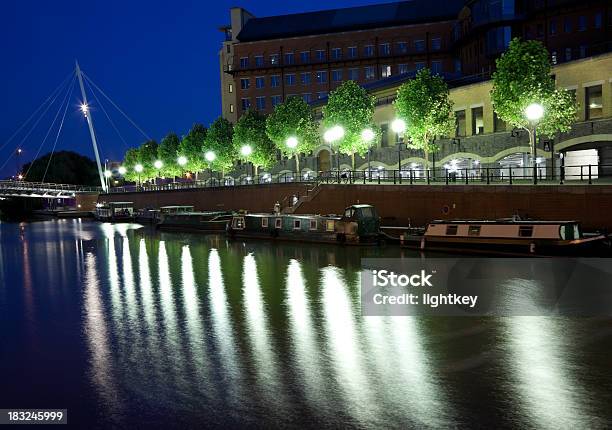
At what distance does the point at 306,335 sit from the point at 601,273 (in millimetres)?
15513

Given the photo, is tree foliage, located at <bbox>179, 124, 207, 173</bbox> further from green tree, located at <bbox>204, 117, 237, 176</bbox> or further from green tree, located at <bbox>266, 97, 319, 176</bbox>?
green tree, located at <bbox>266, 97, 319, 176</bbox>

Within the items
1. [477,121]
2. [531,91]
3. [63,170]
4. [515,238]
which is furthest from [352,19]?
[63,170]

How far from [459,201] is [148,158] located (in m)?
106

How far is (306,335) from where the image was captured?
18.2m

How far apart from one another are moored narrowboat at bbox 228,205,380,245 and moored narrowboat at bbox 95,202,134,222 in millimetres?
46010

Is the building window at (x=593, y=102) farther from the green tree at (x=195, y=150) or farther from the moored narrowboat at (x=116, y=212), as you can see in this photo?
the green tree at (x=195, y=150)

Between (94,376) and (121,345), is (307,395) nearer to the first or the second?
(94,376)

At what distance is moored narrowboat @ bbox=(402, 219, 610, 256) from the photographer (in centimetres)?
3086

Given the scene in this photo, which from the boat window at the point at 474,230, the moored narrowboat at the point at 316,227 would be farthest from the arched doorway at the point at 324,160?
the boat window at the point at 474,230

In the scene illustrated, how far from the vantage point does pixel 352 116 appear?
6328 centimetres

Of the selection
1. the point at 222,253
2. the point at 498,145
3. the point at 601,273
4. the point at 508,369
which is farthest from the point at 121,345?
the point at 498,145

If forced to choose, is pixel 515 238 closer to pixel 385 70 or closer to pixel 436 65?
pixel 436 65

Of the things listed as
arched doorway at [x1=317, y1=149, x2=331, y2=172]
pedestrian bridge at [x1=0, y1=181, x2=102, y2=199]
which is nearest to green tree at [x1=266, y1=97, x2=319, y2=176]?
arched doorway at [x1=317, y1=149, x2=331, y2=172]

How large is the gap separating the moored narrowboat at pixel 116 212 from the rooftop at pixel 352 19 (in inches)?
1612
